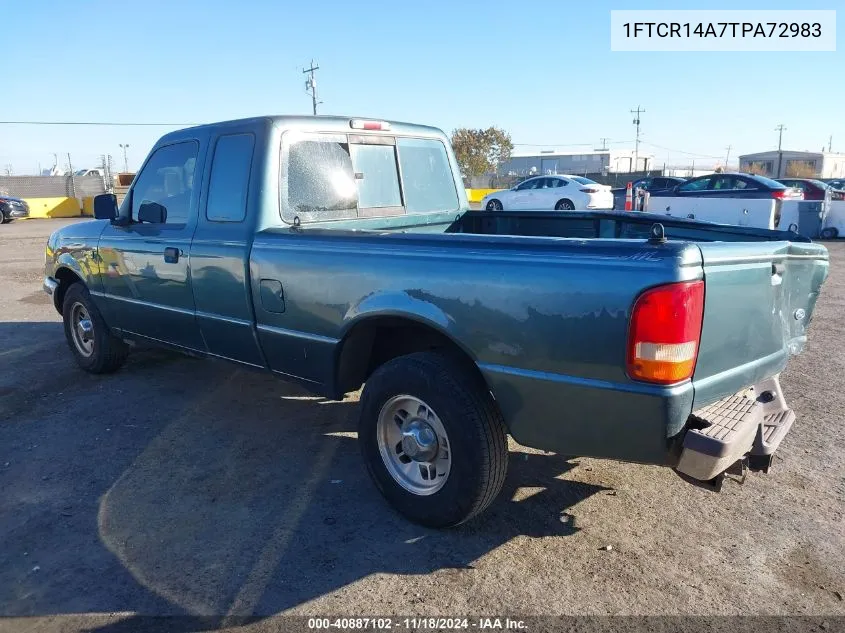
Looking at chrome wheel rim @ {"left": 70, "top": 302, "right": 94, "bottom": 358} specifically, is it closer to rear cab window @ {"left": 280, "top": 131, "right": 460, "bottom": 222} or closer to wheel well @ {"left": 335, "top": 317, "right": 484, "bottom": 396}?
rear cab window @ {"left": 280, "top": 131, "right": 460, "bottom": 222}

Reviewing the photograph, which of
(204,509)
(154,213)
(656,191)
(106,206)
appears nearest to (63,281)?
(106,206)

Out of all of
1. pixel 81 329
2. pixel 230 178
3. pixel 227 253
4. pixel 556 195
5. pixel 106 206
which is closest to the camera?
pixel 227 253

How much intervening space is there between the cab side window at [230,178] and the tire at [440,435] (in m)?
1.50

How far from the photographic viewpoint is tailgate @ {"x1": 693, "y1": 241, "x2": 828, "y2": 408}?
252 cm

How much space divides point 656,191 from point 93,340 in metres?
19.2

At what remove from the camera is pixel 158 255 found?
14.8ft

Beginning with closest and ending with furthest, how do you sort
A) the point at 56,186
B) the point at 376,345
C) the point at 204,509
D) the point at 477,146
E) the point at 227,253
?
the point at 204,509 < the point at 376,345 < the point at 227,253 < the point at 56,186 < the point at 477,146

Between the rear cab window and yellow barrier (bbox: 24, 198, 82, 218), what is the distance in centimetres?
3004

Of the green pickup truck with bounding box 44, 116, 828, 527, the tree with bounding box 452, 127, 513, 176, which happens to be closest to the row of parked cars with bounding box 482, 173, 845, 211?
the green pickup truck with bounding box 44, 116, 828, 527

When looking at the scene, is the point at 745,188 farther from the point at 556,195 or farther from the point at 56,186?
the point at 56,186

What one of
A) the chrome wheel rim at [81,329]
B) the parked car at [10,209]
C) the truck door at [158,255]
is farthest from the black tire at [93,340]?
the parked car at [10,209]

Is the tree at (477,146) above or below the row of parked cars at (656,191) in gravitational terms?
above

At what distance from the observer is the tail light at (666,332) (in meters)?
2.36

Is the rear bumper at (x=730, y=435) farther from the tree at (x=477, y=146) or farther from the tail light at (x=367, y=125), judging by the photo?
the tree at (x=477, y=146)
